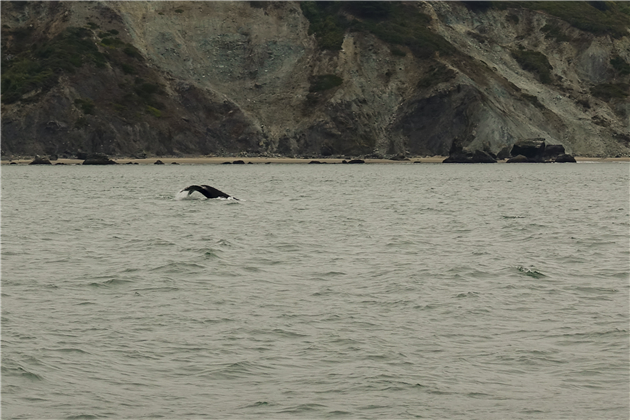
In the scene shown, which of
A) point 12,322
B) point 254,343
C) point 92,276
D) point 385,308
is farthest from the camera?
point 92,276

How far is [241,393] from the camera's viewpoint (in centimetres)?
1180

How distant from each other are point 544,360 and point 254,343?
15.9ft

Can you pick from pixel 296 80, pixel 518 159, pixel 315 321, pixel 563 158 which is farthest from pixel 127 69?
pixel 315 321

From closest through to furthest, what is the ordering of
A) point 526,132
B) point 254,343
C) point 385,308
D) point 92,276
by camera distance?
point 254,343, point 385,308, point 92,276, point 526,132

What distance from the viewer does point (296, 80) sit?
14412cm

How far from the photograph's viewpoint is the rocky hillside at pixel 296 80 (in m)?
126

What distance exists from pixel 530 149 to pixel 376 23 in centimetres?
4028

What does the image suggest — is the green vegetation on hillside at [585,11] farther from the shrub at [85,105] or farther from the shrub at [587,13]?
the shrub at [85,105]

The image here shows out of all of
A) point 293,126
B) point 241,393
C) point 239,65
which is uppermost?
→ point 239,65

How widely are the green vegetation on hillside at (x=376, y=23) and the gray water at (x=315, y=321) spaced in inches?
4545

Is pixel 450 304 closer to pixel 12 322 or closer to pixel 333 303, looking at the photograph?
pixel 333 303

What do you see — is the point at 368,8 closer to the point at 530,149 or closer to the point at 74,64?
the point at 530,149

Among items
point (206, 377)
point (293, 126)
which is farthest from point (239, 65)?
→ point (206, 377)

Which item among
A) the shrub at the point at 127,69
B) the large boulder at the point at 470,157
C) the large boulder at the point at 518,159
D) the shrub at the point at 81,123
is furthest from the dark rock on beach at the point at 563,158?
the shrub at the point at 81,123
